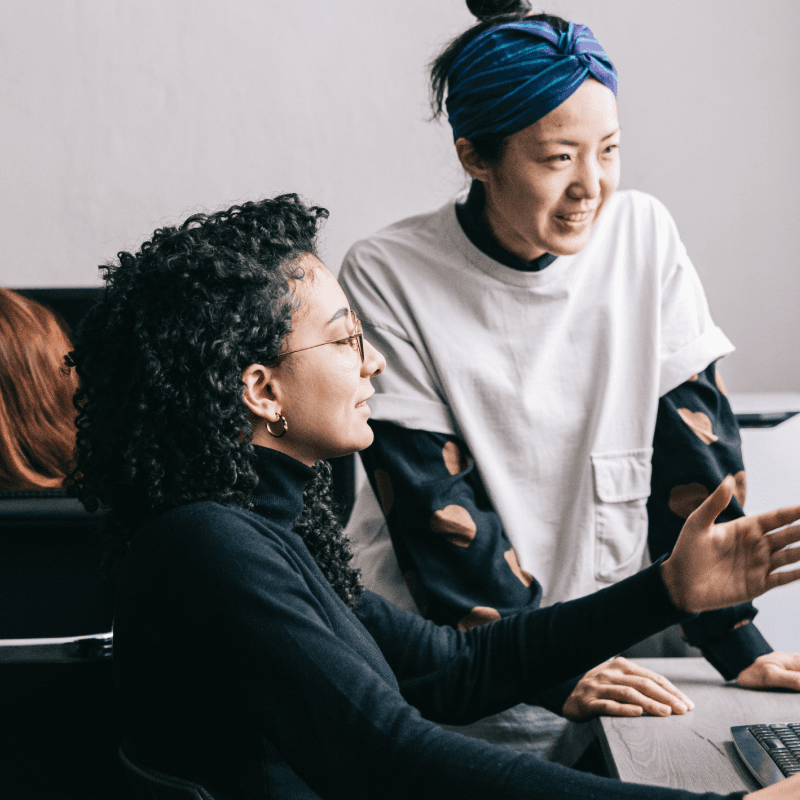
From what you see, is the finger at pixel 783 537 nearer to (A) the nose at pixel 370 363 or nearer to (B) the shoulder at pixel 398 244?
(A) the nose at pixel 370 363

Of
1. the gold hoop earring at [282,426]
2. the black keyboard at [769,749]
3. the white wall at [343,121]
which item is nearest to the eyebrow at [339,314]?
the gold hoop earring at [282,426]

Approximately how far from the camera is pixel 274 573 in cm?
68

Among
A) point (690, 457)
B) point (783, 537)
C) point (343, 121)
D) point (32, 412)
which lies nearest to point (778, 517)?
point (783, 537)

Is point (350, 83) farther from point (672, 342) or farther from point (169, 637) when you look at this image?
point (169, 637)

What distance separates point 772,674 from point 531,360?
0.56 m

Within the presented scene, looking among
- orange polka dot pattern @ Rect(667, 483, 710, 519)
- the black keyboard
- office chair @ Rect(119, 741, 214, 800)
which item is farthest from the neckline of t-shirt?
office chair @ Rect(119, 741, 214, 800)

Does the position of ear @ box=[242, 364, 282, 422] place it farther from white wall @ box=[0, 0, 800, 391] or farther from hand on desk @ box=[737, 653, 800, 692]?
white wall @ box=[0, 0, 800, 391]

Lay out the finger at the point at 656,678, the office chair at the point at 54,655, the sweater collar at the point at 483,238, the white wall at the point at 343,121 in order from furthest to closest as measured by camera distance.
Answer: the white wall at the point at 343,121 < the sweater collar at the point at 483,238 < the office chair at the point at 54,655 < the finger at the point at 656,678

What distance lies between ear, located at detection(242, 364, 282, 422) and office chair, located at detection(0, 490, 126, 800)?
448 millimetres

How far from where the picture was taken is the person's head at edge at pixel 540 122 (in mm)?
1161

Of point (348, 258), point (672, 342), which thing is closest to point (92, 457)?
point (348, 258)

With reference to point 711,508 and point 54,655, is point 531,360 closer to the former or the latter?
point 711,508

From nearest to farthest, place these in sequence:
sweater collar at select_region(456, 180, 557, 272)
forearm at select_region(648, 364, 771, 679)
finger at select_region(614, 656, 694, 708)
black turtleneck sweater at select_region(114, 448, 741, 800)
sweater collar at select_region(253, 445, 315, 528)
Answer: black turtleneck sweater at select_region(114, 448, 741, 800), sweater collar at select_region(253, 445, 315, 528), finger at select_region(614, 656, 694, 708), forearm at select_region(648, 364, 771, 679), sweater collar at select_region(456, 180, 557, 272)

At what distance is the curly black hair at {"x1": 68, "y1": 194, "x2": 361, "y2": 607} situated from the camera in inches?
30.4
